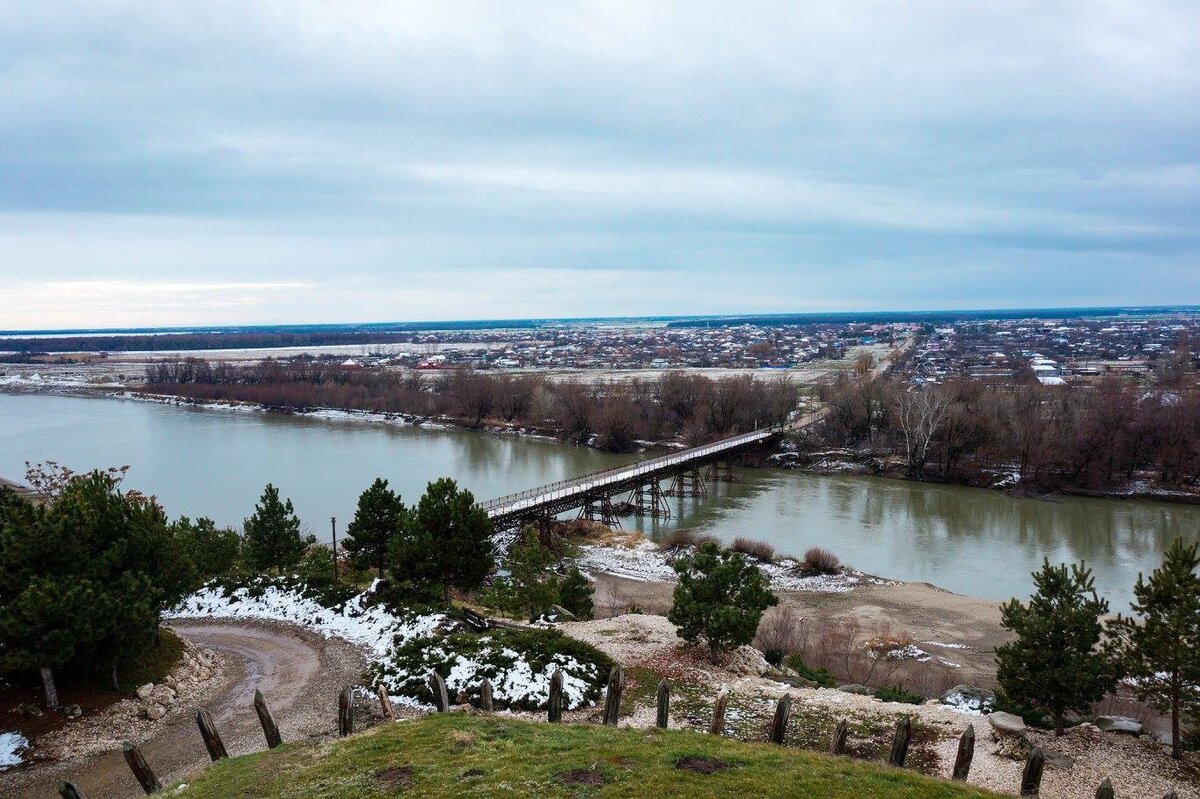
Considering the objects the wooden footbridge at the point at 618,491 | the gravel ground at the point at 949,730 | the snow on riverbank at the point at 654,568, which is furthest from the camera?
the wooden footbridge at the point at 618,491

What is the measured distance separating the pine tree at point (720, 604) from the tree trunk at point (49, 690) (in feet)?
35.4

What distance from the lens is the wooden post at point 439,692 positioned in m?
11.9

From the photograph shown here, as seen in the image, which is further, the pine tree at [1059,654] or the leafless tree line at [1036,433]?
the leafless tree line at [1036,433]

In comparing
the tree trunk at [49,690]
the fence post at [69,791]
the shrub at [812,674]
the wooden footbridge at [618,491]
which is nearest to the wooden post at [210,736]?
the fence post at [69,791]

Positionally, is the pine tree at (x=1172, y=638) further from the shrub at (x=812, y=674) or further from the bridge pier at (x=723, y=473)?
the bridge pier at (x=723, y=473)

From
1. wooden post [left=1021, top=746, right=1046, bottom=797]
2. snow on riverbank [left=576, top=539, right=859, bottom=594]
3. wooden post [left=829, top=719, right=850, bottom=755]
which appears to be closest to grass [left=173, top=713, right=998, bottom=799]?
wooden post [left=829, top=719, right=850, bottom=755]

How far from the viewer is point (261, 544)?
2359cm

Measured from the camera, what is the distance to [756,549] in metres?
31.4

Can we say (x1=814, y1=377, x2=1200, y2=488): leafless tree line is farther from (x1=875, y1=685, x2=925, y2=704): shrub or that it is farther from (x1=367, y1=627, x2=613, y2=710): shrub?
(x1=367, y1=627, x2=613, y2=710): shrub

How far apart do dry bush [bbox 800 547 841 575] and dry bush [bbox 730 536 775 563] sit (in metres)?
1.60

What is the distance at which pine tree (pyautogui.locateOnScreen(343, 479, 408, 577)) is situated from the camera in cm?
2181

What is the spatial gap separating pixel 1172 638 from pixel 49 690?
16.9m

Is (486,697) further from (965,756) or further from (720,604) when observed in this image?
(965,756)

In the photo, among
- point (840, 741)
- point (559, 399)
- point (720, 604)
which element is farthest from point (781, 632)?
point (559, 399)
